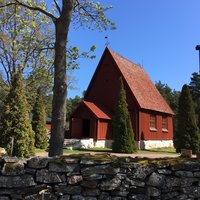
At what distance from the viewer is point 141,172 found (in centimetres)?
514

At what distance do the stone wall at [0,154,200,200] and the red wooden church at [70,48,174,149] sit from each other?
20139 millimetres

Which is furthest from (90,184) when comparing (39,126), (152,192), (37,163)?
(39,126)

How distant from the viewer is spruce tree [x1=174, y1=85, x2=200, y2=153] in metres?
22.4

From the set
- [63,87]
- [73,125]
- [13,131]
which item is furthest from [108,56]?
[63,87]

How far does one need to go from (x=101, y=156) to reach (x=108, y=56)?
23916 millimetres

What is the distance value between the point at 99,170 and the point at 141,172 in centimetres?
75

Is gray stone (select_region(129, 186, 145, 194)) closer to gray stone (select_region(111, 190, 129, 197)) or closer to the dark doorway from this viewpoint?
gray stone (select_region(111, 190, 129, 197))

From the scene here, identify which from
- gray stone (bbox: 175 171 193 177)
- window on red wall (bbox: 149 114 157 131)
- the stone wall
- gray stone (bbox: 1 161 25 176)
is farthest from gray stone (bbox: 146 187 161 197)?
window on red wall (bbox: 149 114 157 131)

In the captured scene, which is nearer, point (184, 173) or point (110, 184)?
point (110, 184)

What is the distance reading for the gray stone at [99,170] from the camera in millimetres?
5086

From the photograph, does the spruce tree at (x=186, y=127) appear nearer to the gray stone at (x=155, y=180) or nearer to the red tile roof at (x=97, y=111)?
the red tile roof at (x=97, y=111)

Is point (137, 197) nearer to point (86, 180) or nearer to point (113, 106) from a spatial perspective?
point (86, 180)

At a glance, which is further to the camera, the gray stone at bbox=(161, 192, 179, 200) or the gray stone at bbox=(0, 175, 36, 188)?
the gray stone at bbox=(161, 192, 179, 200)

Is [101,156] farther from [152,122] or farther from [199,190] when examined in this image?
[152,122]
